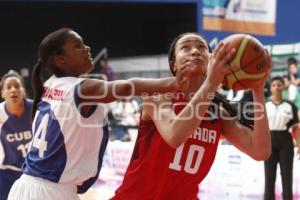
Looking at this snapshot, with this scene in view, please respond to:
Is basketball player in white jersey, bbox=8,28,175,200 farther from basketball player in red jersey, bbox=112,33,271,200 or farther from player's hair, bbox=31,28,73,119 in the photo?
basketball player in red jersey, bbox=112,33,271,200

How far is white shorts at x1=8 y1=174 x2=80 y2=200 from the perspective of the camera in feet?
8.84

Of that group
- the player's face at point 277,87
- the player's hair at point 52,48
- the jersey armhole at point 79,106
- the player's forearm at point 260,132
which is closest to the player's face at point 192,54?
the player's forearm at point 260,132

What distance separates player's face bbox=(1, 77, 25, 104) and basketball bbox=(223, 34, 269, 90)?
2996 mm

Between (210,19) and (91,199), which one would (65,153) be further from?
(210,19)

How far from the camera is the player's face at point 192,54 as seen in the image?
2498mm

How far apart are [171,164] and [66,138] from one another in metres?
0.53

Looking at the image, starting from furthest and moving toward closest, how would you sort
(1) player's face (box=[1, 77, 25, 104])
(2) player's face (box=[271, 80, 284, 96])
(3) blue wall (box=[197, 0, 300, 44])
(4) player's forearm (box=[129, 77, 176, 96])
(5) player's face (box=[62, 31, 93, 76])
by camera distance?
(3) blue wall (box=[197, 0, 300, 44])
(2) player's face (box=[271, 80, 284, 96])
(1) player's face (box=[1, 77, 25, 104])
(5) player's face (box=[62, 31, 93, 76])
(4) player's forearm (box=[129, 77, 176, 96])

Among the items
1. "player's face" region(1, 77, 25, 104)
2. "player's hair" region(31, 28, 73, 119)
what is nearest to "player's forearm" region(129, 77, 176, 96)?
"player's hair" region(31, 28, 73, 119)

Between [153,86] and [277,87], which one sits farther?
[277,87]

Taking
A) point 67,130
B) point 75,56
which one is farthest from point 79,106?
point 75,56

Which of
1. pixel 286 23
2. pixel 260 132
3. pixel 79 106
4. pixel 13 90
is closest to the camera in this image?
pixel 260 132

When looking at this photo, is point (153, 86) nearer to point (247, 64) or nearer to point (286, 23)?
point (247, 64)

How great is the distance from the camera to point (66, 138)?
107 inches

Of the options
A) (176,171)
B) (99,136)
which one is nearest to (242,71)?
(176,171)
